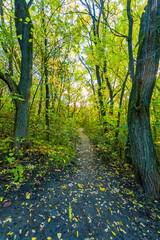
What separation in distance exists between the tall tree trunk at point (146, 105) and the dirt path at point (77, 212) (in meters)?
0.53

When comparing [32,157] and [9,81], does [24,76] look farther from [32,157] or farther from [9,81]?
[32,157]

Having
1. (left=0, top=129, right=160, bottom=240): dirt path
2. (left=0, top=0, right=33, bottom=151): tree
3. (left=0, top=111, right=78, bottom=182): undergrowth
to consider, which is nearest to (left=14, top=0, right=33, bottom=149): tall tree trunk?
(left=0, top=0, right=33, bottom=151): tree

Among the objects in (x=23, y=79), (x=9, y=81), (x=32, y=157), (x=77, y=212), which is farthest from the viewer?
(x=23, y=79)

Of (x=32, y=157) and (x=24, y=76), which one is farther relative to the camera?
(x=24, y=76)

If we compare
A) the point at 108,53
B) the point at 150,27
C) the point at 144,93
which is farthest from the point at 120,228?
the point at 108,53

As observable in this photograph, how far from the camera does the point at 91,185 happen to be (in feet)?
9.48

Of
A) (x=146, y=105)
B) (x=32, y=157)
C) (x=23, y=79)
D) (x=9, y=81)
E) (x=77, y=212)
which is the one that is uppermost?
(x=23, y=79)

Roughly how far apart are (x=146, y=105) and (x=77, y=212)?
115 inches

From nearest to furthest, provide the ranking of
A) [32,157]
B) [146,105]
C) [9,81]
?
[146,105] → [9,81] → [32,157]

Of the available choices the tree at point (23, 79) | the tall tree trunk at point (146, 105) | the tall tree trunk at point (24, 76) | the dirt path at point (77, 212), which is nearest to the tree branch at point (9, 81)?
the tree at point (23, 79)

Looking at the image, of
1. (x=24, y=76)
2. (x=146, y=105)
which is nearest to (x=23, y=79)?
(x=24, y=76)

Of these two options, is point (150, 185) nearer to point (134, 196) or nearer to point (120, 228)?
point (134, 196)

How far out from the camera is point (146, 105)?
2623 mm

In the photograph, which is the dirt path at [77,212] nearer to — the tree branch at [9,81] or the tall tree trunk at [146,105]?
the tall tree trunk at [146,105]
